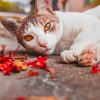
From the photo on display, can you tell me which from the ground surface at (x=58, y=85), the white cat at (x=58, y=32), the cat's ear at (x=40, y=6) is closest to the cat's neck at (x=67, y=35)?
the white cat at (x=58, y=32)

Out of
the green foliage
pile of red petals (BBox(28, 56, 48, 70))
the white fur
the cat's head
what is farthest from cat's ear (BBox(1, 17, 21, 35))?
the green foliage

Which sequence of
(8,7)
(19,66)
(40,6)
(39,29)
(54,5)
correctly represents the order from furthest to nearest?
(8,7), (54,5), (40,6), (39,29), (19,66)

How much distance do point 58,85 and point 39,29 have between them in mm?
482

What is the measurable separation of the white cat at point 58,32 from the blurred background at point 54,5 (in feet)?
5.19

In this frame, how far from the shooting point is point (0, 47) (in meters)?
1.79

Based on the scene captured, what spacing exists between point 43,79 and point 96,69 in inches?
9.5

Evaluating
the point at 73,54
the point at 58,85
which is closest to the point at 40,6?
the point at 73,54

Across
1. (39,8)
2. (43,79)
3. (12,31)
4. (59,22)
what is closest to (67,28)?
(59,22)

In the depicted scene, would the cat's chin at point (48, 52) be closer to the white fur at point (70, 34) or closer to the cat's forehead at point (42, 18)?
the white fur at point (70, 34)

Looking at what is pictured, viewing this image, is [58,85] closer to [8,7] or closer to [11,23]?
[11,23]

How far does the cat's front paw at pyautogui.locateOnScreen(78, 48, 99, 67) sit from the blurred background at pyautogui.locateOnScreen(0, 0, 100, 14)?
1.88 meters

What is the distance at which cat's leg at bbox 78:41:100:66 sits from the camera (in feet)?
4.10

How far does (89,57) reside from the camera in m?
1.26

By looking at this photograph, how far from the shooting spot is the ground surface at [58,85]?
0.92 m
